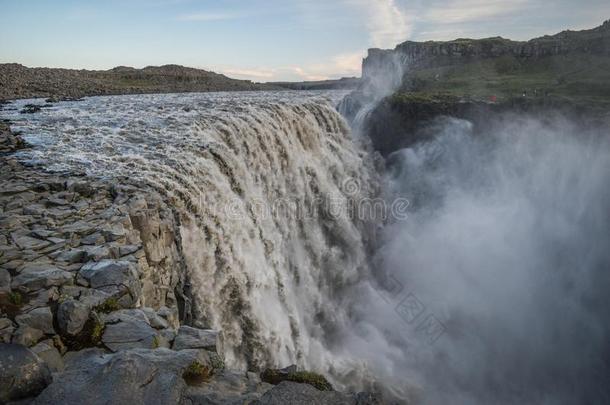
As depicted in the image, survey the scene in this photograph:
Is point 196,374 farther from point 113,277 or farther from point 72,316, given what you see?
point 113,277

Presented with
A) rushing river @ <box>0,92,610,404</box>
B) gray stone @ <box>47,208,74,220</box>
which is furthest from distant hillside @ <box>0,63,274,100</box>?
gray stone @ <box>47,208,74,220</box>

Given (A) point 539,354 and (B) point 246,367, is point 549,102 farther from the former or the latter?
(B) point 246,367

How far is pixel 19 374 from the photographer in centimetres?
405

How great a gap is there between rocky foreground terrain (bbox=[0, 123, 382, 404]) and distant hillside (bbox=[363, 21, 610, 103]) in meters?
34.8

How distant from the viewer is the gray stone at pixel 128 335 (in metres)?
5.40

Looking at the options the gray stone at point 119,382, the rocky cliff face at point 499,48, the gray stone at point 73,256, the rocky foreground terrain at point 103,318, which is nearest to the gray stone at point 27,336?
the rocky foreground terrain at point 103,318

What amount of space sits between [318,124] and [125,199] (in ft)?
57.7

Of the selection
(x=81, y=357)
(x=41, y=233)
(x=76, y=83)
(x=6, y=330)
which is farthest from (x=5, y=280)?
(x=76, y=83)

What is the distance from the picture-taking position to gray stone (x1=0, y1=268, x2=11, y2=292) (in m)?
5.66

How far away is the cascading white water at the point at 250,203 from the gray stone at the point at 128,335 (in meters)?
3.97

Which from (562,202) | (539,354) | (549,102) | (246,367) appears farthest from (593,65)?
(246,367)

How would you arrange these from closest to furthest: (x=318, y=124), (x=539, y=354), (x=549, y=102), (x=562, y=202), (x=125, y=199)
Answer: (x=125, y=199) → (x=539, y=354) → (x=318, y=124) → (x=562, y=202) → (x=549, y=102)

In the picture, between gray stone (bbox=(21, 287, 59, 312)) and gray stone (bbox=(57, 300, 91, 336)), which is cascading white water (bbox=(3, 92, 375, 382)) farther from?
gray stone (bbox=(57, 300, 91, 336))

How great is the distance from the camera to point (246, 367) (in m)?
11.4
